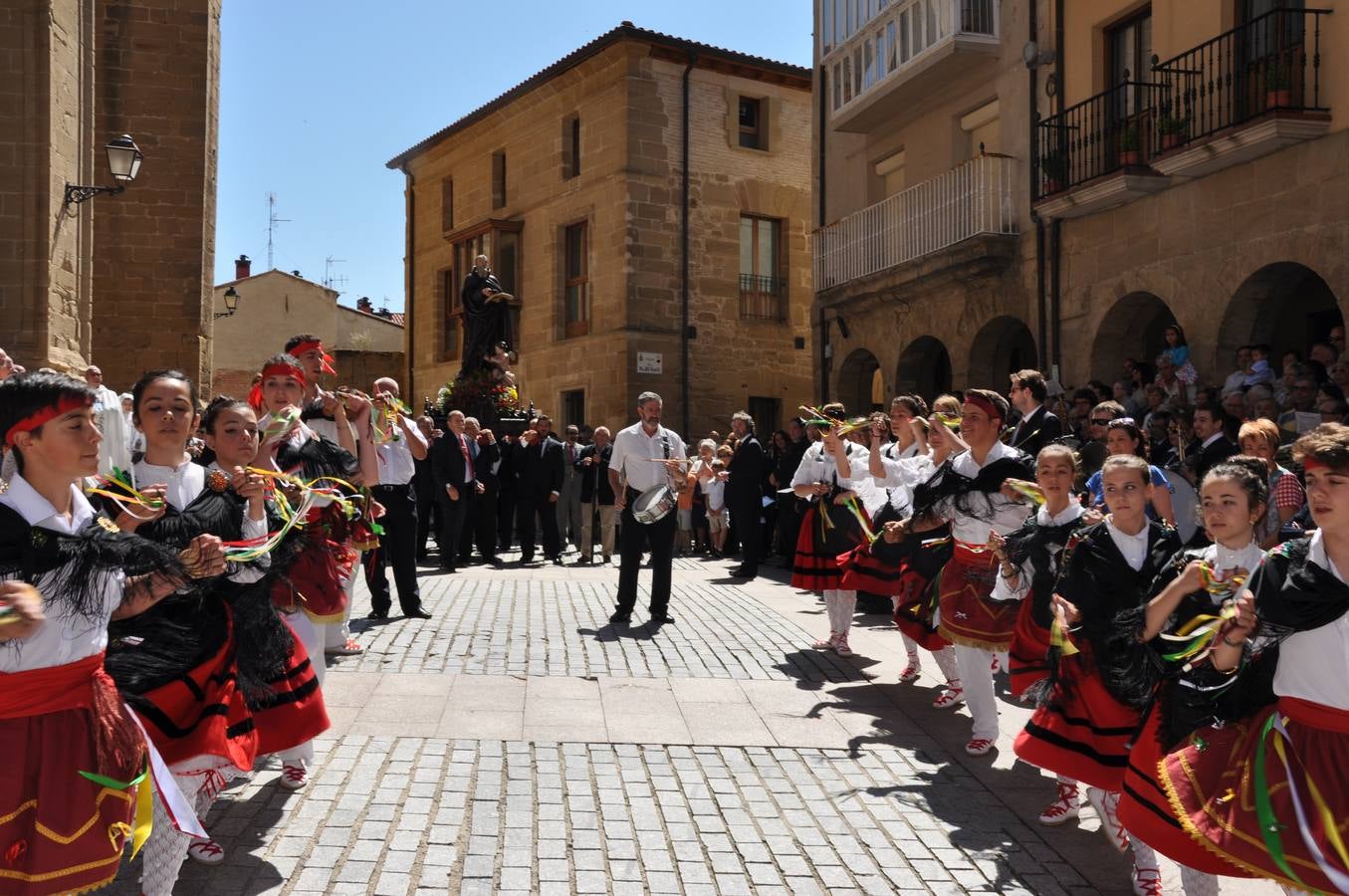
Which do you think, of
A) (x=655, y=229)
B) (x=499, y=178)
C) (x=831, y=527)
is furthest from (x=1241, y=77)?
(x=499, y=178)

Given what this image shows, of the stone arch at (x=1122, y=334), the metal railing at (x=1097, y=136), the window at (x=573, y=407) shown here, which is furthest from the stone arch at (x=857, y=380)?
the window at (x=573, y=407)

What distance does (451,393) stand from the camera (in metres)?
20.2

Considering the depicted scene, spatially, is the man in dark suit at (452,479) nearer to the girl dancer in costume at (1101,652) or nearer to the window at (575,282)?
the girl dancer in costume at (1101,652)

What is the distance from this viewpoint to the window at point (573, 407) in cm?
2889

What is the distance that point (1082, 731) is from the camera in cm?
471

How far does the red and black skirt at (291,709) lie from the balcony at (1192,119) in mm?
10970

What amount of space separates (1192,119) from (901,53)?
6.80 m

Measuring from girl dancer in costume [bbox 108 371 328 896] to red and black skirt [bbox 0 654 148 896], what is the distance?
383 millimetres

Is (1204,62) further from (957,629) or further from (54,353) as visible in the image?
(54,353)

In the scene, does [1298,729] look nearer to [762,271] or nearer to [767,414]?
[767,414]

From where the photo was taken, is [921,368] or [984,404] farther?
[921,368]

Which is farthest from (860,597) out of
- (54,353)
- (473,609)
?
(54,353)

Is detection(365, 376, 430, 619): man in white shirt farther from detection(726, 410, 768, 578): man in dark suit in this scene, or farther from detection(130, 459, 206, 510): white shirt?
detection(726, 410, 768, 578): man in dark suit

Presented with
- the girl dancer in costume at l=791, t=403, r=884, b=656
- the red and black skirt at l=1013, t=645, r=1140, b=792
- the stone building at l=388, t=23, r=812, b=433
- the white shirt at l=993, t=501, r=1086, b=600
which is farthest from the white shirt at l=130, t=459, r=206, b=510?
the stone building at l=388, t=23, r=812, b=433
